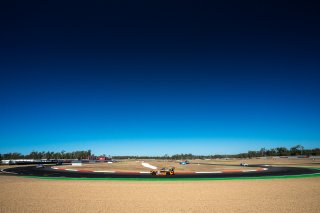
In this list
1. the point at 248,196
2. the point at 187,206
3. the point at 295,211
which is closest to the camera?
the point at 295,211

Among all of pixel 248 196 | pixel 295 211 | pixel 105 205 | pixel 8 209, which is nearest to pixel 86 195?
pixel 105 205

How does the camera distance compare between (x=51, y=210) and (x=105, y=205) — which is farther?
(x=105, y=205)

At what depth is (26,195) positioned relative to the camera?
578 inches

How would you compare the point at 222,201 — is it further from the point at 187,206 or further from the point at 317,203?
the point at 317,203

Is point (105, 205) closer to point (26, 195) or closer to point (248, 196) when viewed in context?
point (26, 195)

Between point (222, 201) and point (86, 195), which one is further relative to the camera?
point (86, 195)

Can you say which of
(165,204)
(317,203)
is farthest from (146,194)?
(317,203)

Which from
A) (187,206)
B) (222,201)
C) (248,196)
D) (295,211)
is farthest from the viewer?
(248,196)

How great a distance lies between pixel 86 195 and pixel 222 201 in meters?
7.84

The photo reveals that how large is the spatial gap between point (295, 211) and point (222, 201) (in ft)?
11.5

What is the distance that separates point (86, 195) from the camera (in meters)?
15.1

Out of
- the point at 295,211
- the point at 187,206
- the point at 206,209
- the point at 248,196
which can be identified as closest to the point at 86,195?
the point at 187,206

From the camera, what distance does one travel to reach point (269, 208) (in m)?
11.5

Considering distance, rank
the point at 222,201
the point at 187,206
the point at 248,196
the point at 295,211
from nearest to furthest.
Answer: the point at 295,211, the point at 187,206, the point at 222,201, the point at 248,196
